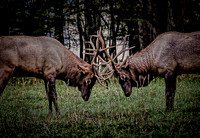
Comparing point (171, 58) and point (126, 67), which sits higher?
point (171, 58)

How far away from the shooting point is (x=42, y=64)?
5391mm

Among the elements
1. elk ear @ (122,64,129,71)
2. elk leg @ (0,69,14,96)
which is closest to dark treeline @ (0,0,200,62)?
elk ear @ (122,64,129,71)

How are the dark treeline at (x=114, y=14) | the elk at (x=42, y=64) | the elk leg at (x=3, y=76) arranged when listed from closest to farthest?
the elk leg at (x=3, y=76) < the elk at (x=42, y=64) < the dark treeline at (x=114, y=14)

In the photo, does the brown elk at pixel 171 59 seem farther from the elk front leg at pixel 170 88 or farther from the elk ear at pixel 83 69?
the elk ear at pixel 83 69

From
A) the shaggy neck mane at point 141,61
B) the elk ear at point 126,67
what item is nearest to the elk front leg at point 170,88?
the shaggy neck mane at point 141,61

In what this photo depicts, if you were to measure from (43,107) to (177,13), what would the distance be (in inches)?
288

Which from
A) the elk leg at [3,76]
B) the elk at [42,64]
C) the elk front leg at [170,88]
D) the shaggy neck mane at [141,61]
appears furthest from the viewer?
the shaggy neck mane at [141,61]

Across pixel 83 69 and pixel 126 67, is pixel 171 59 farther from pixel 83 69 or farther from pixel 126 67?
pixel 83 69

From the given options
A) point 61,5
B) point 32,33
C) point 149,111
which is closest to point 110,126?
point 149,111

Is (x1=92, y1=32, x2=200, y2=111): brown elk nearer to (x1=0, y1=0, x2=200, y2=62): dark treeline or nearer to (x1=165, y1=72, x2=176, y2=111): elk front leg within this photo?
(x1=165, y1=72, x2=176, y2=111): elk front leg

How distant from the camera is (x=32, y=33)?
37.0ft

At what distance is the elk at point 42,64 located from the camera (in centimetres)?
503

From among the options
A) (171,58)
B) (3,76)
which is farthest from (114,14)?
(3,76)

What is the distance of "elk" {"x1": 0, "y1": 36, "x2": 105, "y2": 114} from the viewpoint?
5031mm
